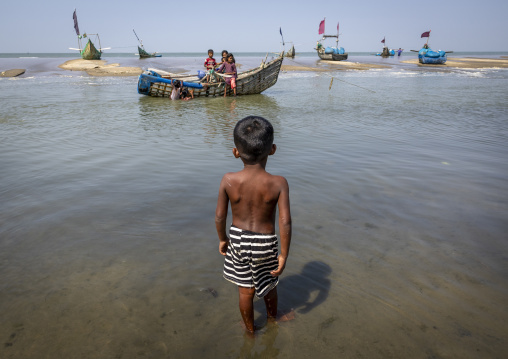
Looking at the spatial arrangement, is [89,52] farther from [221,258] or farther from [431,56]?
[221,258]

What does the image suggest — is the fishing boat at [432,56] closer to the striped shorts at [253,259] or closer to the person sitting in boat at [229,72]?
the person sitting in boat at [229,72]

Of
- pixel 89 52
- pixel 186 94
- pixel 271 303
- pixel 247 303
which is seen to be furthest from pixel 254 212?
pixel 89 52

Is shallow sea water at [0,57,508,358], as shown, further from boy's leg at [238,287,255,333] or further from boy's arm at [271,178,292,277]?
boy's arm at [271,178,292,277]

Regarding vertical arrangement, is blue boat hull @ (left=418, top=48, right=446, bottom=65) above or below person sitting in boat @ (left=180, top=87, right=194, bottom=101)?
above

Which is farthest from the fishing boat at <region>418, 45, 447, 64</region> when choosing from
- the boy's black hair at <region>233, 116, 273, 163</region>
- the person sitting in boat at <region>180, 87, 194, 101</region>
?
the boy's black hair at <region>233, 116, 273, 163</region>

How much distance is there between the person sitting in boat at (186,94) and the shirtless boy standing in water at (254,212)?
14222 mm

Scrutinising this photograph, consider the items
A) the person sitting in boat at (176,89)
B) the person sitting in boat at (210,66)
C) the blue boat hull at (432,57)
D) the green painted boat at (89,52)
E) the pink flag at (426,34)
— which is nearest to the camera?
the person sitting in boat at (176,89)

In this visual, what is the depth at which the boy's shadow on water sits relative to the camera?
2.60 m

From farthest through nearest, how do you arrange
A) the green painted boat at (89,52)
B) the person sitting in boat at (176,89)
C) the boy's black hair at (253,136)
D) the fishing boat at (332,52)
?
the fishing boat at (332,52)
the green painted boat at (89,52)
the person sitting in boat at (176,89)
the boy's black hair at (253,136)

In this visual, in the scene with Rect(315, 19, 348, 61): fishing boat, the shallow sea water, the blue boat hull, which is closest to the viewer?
the shallow sea water

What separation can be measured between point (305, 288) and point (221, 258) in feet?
2.80

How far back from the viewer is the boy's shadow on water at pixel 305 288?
102 inches

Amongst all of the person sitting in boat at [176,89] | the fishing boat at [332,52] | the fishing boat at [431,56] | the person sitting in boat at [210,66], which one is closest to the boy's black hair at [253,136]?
the person sitting in boat at [176,89]

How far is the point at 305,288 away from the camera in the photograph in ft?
9.14
